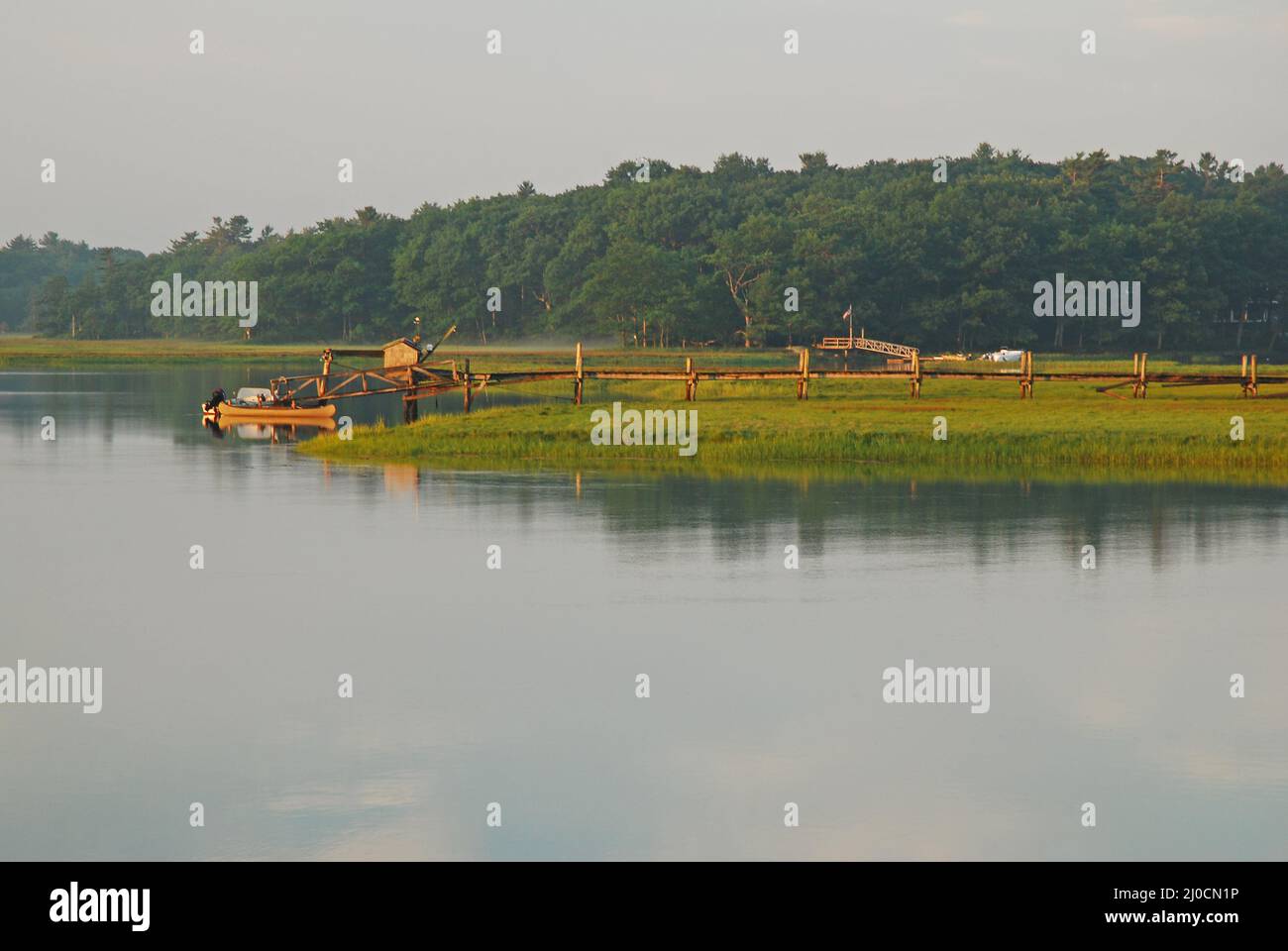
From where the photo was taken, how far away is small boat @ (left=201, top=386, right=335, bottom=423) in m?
59.8

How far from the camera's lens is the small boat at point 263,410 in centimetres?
5978

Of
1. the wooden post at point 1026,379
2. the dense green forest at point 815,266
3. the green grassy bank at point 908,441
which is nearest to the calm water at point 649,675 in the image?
the green grassy bank at point 908,441

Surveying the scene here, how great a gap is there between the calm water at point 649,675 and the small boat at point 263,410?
24.7 meters

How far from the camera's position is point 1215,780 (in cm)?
1520

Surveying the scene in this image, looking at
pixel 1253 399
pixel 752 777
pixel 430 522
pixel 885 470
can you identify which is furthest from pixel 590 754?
pixel 1253 399

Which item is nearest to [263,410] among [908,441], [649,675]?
[908,441]

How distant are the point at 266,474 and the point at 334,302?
138452 millimetres

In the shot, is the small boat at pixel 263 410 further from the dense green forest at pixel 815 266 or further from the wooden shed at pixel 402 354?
the dense green forest at pixel 815 266

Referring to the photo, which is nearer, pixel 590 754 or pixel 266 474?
pixel 590 754

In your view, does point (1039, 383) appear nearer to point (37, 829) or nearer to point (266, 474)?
point (266, 474)

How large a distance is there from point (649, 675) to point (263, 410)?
1718 inches

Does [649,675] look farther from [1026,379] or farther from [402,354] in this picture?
[1026,379]

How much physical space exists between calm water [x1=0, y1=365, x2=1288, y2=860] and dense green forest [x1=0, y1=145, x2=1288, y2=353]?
9685cm

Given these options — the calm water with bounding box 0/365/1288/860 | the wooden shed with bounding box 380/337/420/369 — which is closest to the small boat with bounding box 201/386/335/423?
the wooden shed with bounding box 380/337/420/369
